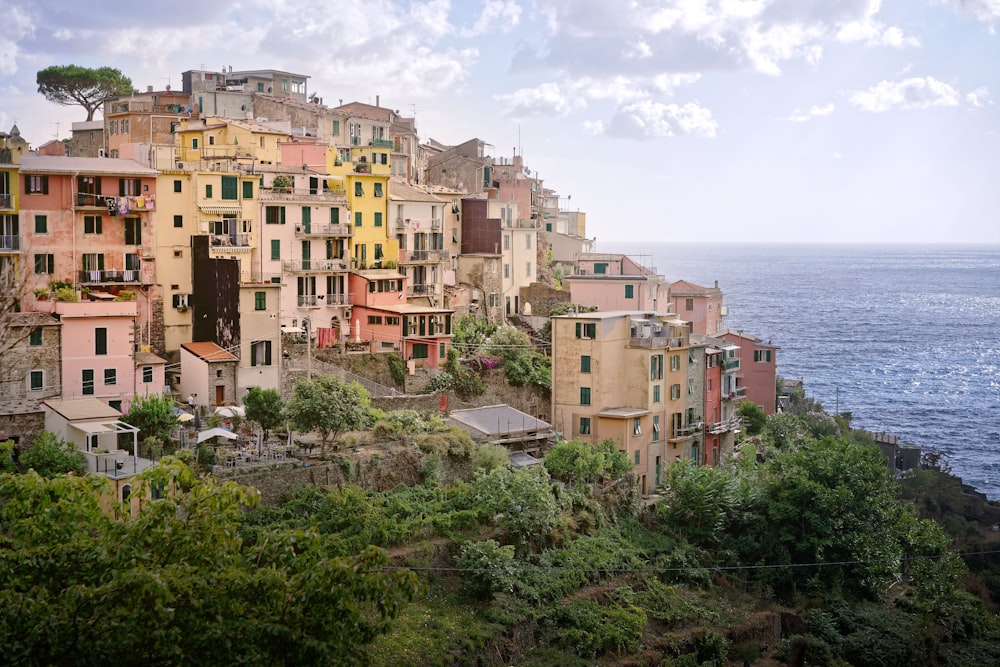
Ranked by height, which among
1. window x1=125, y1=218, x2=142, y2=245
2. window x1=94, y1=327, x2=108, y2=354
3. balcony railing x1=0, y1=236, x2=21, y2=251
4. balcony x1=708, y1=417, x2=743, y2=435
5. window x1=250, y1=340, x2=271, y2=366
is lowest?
balcony x1=708, y1=417, x2=743, y2=435

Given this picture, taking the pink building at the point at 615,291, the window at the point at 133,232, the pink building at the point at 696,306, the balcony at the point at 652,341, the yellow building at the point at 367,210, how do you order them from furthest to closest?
1. the pink building at the point at 696,306
2. the pink building at the point at 615,291
3. the yellow building at the point at 367,210
4. the balcony at the point at 652,341
5. the window at the point at 133,232

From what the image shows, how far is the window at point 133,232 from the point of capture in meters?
44.0

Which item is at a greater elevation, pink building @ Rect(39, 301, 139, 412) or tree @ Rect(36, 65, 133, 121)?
tree @ Rect(36, 65, 133, 121)

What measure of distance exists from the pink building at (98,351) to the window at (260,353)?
470cm

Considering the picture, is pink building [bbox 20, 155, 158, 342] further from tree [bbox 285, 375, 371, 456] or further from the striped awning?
tree [bbox 285, 375, 371, 456]

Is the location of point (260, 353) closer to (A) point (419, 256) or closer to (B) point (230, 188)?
(B) point (230, 188)

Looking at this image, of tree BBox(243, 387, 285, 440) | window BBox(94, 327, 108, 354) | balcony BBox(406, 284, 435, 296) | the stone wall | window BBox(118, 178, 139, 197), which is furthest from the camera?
the stone wall

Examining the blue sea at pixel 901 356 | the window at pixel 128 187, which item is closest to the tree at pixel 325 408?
the window at pixel 128 187

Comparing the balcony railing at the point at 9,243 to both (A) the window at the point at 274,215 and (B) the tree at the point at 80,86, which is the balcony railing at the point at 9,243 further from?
(B) the tree at the point at 80,86

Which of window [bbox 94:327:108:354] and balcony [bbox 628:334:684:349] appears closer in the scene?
window [bbox 94:327:108:354]

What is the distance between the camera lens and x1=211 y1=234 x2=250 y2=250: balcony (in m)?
45.7

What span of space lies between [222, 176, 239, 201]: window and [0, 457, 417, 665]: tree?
26.9 metres

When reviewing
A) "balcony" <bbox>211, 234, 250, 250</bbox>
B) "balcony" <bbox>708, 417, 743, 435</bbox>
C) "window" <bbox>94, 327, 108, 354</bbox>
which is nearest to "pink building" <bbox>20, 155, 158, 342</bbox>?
"balcony" <bbox>211, 234, 250, 250</bbox>

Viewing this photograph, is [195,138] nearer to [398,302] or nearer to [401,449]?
[398,302]
